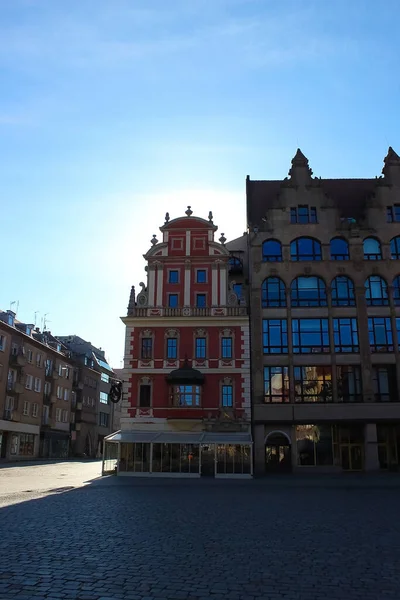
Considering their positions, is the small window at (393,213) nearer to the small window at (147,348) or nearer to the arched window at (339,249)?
the arched window at (339,249)

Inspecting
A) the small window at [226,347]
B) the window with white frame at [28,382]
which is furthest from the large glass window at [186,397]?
the window with white frame at [28,382]

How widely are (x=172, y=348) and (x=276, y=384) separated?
27.0 ft

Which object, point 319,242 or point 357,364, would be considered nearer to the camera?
point 357,364

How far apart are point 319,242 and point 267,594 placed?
38127mm

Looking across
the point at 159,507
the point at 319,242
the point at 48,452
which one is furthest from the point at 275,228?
the point at 48,452

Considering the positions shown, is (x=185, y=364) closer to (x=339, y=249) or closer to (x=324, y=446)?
(x=324, y=446)

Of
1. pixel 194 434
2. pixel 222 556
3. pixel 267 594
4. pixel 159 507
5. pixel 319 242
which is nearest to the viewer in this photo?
pixel 267 594

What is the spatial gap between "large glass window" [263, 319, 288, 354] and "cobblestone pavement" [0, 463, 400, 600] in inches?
851

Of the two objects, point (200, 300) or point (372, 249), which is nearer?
point (200, 300)

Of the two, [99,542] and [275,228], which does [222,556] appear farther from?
[275,228]

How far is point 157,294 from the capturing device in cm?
4144

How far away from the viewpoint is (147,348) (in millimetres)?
40250

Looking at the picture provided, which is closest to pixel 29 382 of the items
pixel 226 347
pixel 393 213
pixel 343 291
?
pixel 226 347

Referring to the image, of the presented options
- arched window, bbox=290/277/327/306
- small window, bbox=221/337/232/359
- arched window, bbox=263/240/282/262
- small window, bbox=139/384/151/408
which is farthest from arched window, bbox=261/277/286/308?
small window, bbox=139/384/151/408
